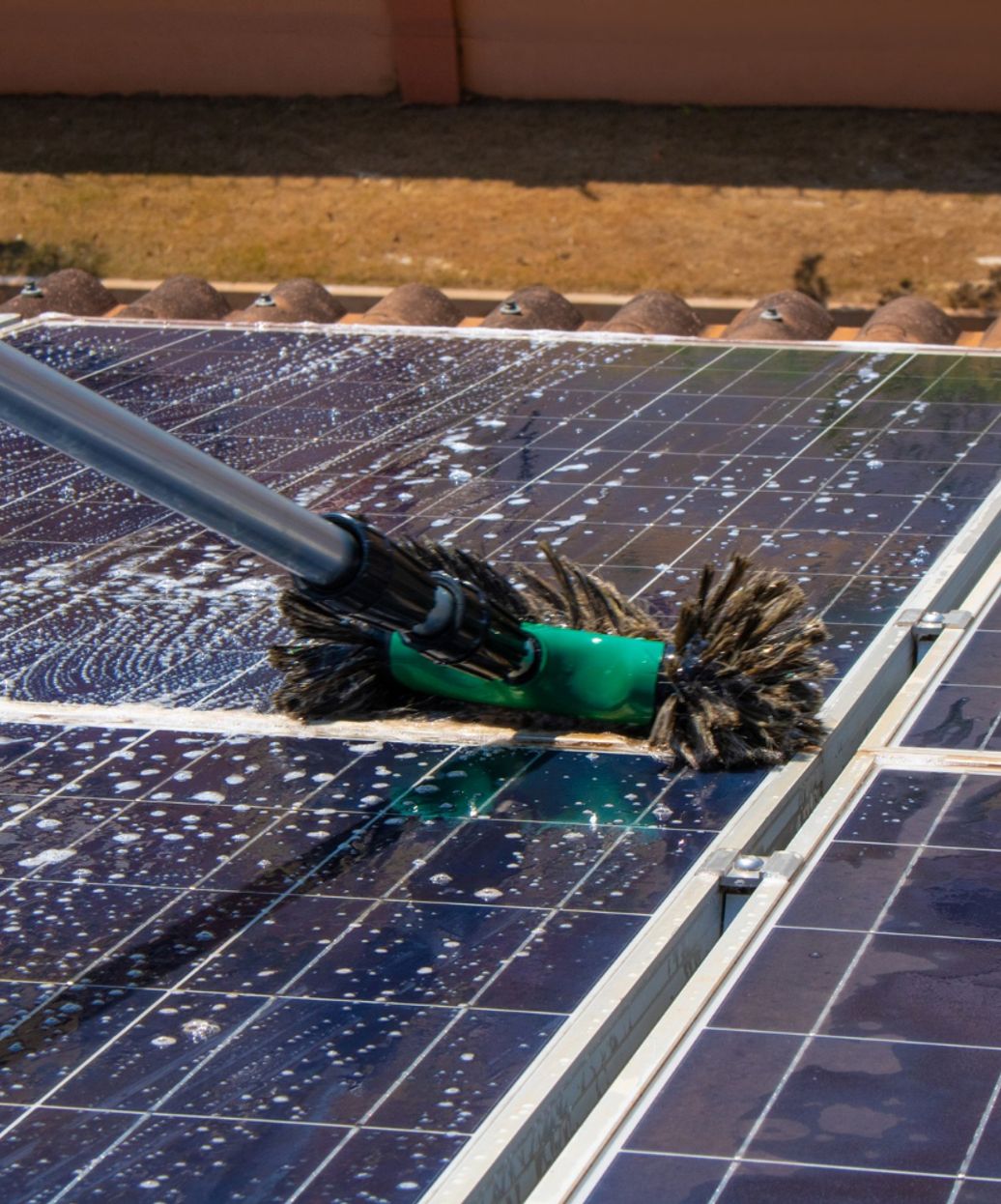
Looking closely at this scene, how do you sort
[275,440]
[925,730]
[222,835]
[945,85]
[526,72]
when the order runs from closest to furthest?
[222,835] < [925,730] < [275,440] < [945,85] < [526,72]

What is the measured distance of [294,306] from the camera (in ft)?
32.8

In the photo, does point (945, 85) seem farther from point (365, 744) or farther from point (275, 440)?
point (365, 744)

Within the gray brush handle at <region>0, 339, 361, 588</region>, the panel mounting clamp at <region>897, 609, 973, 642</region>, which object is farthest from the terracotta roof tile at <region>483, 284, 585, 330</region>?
the gray brush handle at <region>0, 339, 361, 588</region>

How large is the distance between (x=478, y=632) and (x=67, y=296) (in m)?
6.56

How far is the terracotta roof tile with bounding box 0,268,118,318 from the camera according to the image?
9.98 metres

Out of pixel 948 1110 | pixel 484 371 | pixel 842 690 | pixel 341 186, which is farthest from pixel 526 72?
pixel 948 1110

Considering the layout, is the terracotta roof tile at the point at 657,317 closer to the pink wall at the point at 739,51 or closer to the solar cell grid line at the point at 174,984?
the solar cell grid line at the point at 174,984

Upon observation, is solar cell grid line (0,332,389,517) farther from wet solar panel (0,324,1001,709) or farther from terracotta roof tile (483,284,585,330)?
terracotta roof tile (483,284,585,330)

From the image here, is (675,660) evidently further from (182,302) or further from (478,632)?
(182,302)

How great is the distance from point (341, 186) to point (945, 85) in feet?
17.2

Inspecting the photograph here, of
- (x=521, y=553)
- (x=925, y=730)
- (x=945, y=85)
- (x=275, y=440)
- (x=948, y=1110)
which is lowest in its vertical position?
(x=948, y=1110)

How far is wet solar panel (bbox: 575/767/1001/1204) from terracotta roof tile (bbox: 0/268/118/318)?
708 centimetres

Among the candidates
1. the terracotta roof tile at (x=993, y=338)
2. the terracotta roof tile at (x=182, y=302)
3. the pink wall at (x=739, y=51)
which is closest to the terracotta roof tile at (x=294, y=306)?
the terracotta roof tile at (x=182, y=302)

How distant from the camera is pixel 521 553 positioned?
556 cm
